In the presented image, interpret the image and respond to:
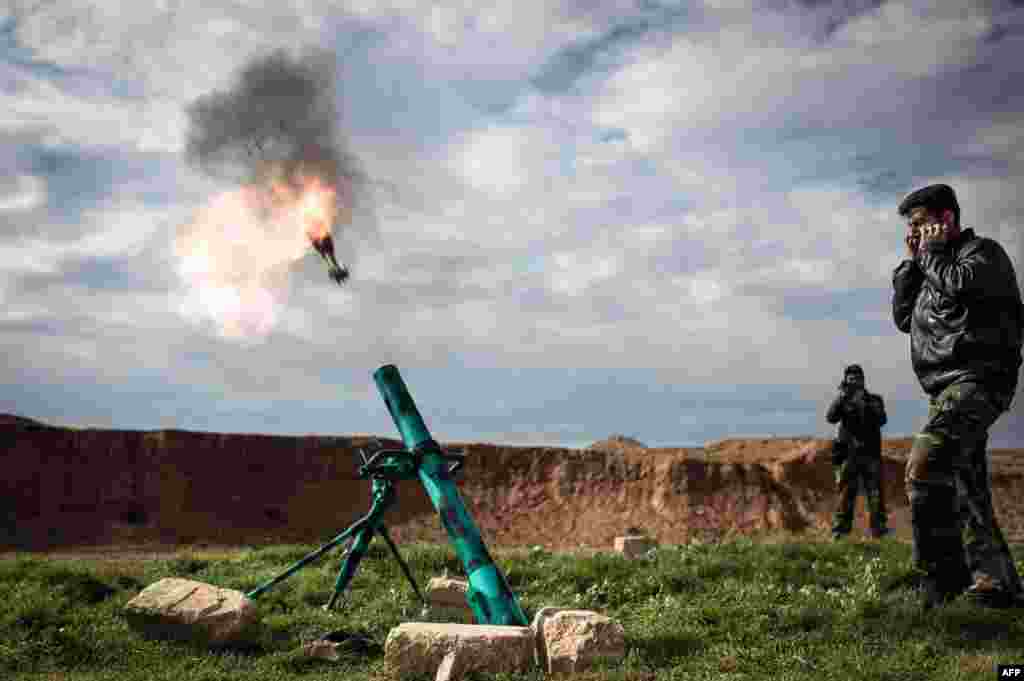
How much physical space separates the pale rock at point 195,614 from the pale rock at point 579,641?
3147mm

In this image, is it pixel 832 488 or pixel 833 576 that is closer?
pixel 833 576

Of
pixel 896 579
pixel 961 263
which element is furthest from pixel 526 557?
pixel 961 263

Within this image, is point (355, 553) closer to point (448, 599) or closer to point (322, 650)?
point (322, 650)

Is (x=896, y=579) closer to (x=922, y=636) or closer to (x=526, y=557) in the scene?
(x=922, y=636)

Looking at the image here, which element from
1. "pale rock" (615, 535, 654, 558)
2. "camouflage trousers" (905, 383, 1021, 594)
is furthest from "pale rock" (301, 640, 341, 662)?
"pale rock" (615, 535, 654, 558)

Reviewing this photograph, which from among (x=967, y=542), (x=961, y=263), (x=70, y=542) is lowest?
(x=70, y=542)

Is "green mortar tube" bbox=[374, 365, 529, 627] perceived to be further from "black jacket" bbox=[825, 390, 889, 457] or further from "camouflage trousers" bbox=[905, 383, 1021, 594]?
"black jacket" bbox=[825, 390, 889, 457]

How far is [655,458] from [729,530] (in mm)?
5264

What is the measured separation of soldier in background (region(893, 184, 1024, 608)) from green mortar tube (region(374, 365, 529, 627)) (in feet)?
11.7

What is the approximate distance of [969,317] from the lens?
297 inches

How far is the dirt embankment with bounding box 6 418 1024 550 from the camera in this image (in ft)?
109

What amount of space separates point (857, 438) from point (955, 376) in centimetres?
966

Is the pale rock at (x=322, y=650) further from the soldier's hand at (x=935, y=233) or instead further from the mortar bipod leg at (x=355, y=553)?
the soldier's hand at (x=935, y=233)

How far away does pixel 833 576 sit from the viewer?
35.4 feet
